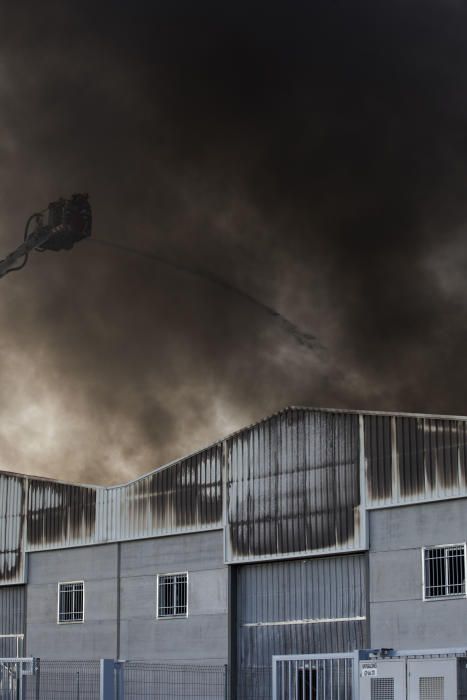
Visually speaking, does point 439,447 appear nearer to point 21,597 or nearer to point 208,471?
point 208,471

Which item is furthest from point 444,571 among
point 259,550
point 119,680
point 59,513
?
point 59,513

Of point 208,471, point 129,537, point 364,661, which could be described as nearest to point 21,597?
point 129,537

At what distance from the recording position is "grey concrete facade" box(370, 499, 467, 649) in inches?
1389

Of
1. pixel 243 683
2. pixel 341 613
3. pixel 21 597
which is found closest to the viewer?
pixel 341 613

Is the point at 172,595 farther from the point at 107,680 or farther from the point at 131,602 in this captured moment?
the point at 107,680

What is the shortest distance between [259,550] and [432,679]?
49.8 feet

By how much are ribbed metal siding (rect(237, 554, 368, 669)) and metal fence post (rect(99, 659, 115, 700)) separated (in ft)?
24.3

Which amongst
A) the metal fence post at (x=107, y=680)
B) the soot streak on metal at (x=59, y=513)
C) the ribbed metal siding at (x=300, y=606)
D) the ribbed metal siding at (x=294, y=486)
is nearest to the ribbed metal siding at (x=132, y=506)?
the soot streak on metal at (x=59, y=513)

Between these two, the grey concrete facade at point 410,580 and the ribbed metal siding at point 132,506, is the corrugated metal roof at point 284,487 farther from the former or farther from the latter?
the grey concrete facade at point 410,580

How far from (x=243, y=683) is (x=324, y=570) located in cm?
530

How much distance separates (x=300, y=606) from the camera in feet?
131

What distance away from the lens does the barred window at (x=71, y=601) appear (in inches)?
1880

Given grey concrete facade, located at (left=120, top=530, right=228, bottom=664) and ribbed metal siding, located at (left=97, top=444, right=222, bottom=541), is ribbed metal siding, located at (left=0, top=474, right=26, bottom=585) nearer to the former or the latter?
ribbed metal siding, located at (left=97, top=444, right=222, bottom=541)

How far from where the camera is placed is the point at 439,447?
119ft
